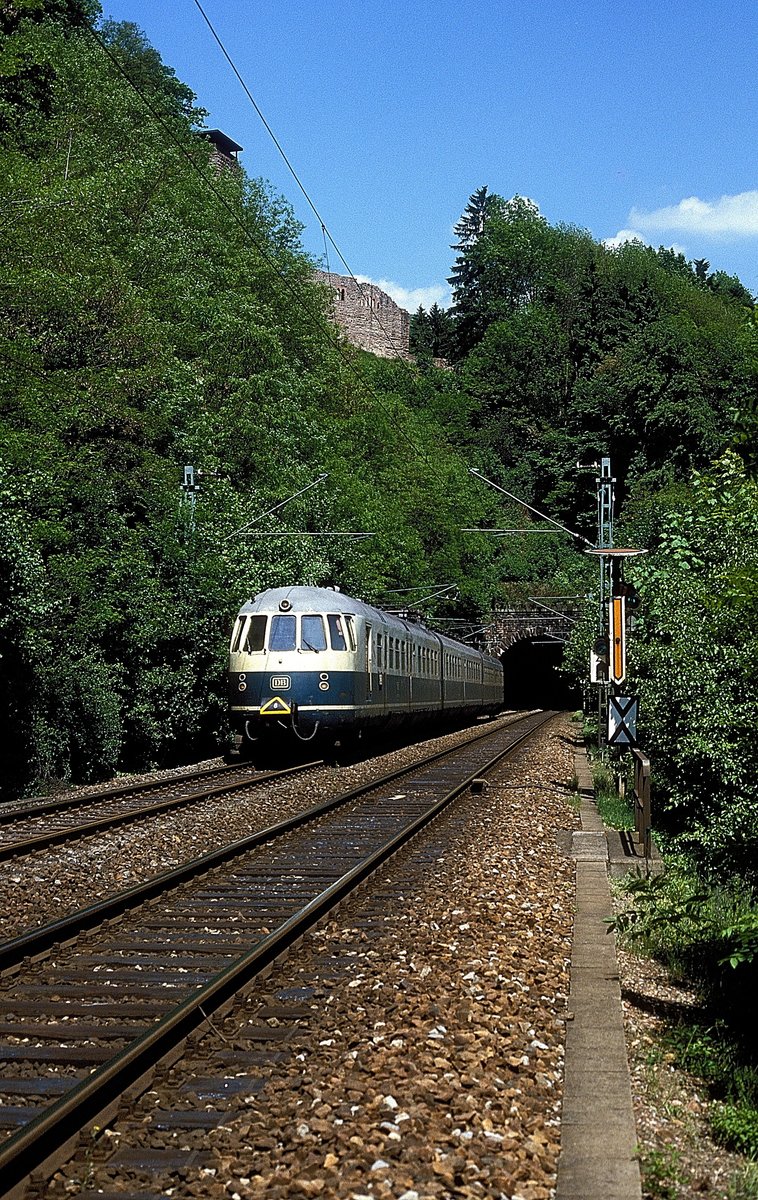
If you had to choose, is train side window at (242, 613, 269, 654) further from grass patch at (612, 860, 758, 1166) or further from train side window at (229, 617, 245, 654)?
grass patch at (612, 860, 758, 1166)

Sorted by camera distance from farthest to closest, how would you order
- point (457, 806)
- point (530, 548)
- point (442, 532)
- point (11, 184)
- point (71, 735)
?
1. point (530, 548)
2. point (442, 532)
3. point (11, 184)
4. point (71, 735)
5. point (457, 806)

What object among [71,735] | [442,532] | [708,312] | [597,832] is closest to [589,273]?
[708,312]

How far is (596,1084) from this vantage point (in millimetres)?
6043

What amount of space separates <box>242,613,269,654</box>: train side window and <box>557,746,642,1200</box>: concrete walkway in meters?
14.8

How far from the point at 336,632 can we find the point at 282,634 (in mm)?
1028

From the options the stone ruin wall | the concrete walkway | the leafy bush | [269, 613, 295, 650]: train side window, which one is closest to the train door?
[269, 613, 295, 650]: train side window

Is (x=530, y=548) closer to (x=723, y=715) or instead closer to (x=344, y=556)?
(x=344, y=556)

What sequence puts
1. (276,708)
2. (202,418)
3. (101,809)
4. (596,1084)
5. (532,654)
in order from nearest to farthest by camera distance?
(596,1084), (101,809), (276,708), (202,418), (532,654)

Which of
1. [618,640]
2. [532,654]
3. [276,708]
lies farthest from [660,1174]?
[532,654]

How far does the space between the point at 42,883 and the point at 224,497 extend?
22295 millimetres

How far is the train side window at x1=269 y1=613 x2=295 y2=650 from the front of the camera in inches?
967

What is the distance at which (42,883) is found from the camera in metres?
11.5

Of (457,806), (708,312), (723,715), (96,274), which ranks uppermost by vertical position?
(708,312)

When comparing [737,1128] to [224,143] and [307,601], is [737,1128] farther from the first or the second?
[224,143]
